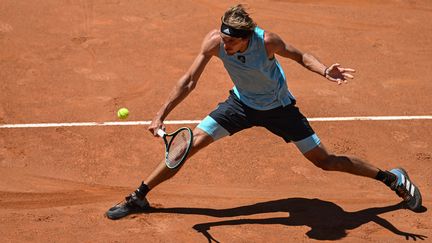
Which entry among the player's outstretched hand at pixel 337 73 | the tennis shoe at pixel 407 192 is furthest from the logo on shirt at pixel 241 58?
the tennis shoe at pixel 407 192

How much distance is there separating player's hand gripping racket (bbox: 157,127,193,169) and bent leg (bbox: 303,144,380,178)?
4.28ft

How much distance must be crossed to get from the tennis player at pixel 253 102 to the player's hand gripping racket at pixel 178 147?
19cm

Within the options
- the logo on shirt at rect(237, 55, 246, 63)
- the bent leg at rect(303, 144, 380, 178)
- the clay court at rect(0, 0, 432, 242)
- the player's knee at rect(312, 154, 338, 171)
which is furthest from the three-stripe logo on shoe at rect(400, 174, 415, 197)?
the logo on shirt at rect(237, 55, 246, 63)

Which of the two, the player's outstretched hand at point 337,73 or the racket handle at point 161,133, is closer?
the racket handle at point 161,133

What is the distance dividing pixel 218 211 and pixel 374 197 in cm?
187

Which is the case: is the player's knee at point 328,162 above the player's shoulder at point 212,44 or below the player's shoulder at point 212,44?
below

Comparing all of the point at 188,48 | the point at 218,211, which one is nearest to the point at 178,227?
the point at 218,211

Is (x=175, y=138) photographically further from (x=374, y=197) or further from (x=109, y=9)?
(x=109, y=9)

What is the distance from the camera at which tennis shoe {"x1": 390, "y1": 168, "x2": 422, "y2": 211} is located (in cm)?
888

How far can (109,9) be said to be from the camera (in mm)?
13750

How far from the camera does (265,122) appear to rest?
8469 millimetres

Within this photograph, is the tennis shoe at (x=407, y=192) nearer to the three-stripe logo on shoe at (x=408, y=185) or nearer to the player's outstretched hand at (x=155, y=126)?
the three-stripe logo on shoe at (x=408, y=185)

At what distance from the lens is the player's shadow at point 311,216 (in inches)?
338

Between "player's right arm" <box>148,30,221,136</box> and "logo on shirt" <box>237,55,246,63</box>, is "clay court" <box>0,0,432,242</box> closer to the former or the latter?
"player's right arm" <box>148,30,221,136</box>
